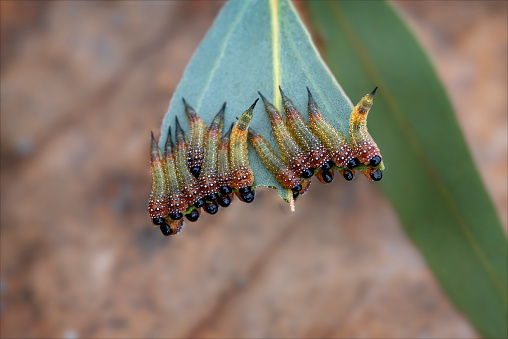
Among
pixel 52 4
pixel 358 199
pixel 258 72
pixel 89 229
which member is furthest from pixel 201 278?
pixel 52 4

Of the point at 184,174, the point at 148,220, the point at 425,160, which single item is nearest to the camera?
the point at 184,174

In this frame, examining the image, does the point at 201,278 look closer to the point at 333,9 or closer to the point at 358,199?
the point at 358,199

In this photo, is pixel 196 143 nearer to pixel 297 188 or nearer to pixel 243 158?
pixel 243 158

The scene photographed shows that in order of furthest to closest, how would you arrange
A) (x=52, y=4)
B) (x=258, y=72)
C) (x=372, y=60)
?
(x=52, y=4)
(x=372, y=60)
(x=258, y=72)

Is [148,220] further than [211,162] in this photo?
Yes

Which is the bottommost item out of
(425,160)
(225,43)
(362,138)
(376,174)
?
(425,160)

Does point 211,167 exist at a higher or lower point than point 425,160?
higher

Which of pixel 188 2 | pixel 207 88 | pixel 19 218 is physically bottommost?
pixel 207 88

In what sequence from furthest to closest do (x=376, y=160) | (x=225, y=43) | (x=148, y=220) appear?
(x=148, y=220), (x=225, y=43), (x=376, y=160)

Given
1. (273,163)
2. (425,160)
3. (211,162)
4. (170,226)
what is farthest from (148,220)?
(425,160)
